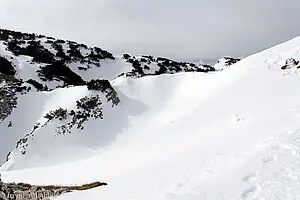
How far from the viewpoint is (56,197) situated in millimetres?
15938

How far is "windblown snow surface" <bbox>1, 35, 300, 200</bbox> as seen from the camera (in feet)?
41.5

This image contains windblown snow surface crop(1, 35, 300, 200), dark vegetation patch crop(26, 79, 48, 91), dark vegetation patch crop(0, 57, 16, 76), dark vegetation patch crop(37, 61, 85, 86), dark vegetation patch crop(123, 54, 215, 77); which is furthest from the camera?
dark vegetation patch crop(123, 54, 215, 77)

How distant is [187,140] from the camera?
879 inches

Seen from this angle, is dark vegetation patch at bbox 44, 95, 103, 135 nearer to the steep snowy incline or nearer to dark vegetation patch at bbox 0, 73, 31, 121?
the steep snowy incline

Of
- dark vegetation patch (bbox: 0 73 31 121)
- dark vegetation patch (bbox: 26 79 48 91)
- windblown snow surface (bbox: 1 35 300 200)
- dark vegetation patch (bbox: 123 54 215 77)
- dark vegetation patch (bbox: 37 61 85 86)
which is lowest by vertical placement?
windblown snow surface (bbox: 1 35 300 200)

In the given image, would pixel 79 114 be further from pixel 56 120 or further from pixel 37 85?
pixel 37 85

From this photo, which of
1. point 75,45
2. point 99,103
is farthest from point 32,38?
point 99,103

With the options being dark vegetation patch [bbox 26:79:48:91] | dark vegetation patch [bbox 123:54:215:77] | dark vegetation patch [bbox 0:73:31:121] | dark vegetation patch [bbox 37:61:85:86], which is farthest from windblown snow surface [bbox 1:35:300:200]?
dark vegetation patch [bbox 123:54:215:77]

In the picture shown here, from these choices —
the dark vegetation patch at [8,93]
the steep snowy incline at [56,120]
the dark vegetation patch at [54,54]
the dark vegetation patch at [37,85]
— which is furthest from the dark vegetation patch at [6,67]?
the dark vegetation patch at [8,93]

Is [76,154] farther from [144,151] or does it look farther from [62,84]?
[62,84]

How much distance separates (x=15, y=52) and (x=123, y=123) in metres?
38.9

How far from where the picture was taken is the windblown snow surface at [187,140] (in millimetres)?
12656

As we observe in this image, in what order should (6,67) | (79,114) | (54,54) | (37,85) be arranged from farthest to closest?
(54,54), (6,67), (37,85), (79,114)

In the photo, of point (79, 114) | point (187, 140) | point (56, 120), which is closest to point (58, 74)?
point (79, 114)
